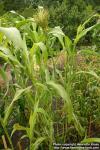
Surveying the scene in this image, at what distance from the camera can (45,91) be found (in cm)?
219

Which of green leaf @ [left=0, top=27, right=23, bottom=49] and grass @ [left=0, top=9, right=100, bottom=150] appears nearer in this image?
green leaf @ [left=0, top=27, right=23, bottom=49]

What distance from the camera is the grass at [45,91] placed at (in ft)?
6.88

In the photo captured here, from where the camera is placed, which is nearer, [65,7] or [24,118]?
[24,118]

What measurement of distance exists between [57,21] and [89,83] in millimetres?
5051

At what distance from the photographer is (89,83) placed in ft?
9.39

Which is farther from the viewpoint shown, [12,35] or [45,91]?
[45,91]

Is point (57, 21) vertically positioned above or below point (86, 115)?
above

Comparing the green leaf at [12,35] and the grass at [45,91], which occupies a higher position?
the green leaf at [12,35]

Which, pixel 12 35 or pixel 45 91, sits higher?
pixel 12 35

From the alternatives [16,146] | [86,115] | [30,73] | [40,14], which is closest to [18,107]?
[16,146]

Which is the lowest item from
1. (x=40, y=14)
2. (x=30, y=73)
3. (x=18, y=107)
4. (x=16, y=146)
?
(x=16, y=146)

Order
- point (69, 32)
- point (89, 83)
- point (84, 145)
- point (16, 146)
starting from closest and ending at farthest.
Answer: point (84, 145) < point (16, 146) < point (89, 83) < point (69, 32)

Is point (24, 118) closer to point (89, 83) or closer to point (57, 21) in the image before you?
point (89, 83)

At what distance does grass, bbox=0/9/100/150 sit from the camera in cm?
210
